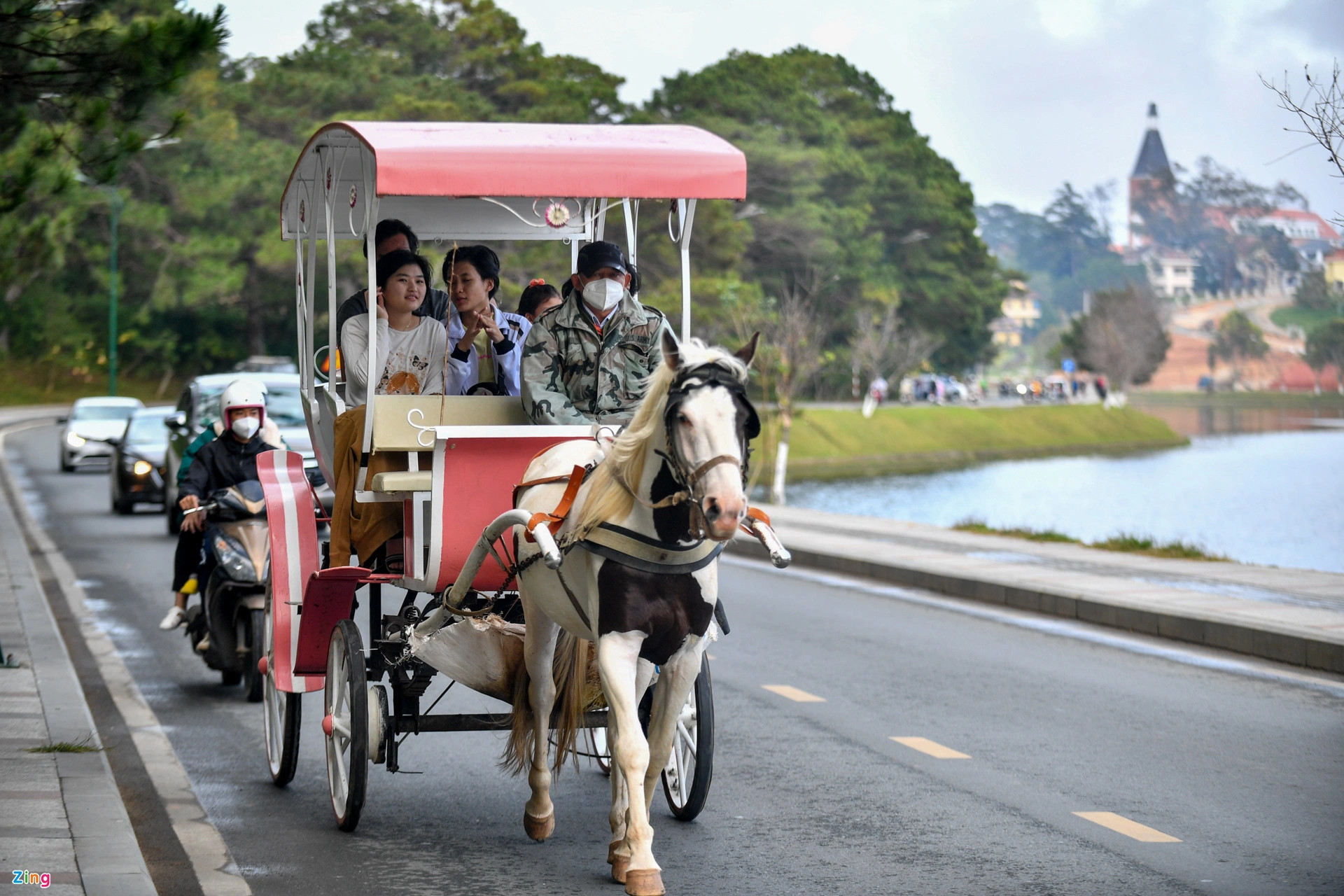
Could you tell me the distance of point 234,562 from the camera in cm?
907

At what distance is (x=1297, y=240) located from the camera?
10094cm

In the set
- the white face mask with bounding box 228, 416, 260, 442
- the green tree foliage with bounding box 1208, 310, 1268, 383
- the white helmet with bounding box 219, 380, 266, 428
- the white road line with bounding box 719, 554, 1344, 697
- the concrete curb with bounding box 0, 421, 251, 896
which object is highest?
the green tree foliage with bounding box 1208, 310, 1268, 383

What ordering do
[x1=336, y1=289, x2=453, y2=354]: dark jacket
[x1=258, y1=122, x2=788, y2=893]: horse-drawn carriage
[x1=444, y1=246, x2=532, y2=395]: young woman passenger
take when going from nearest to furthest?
1. [x1=258, y1=122, x2=788, y2=893]: horse-drawn carriage
2. [x1=336, y1=289, x2=453, y2=354]: dark jacket
3. [x1=444, y1=246, x2=532, y2=395]: young woman passenger

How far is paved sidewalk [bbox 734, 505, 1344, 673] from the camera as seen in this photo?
11.2m

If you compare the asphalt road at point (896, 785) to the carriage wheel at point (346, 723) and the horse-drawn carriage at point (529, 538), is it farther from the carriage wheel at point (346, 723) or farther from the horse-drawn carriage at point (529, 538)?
the horse-drawn carriage at point (529, 538)

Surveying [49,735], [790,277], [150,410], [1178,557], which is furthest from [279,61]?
[49,735]

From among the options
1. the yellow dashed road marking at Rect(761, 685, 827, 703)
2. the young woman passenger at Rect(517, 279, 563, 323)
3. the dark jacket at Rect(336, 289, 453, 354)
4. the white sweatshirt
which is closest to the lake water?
the yellow dashed road marking at Rect(761, 685, 827, 703)

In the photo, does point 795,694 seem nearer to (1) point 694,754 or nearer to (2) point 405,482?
(1) point 694,754

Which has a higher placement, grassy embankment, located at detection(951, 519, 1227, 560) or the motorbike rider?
the motorbike rider

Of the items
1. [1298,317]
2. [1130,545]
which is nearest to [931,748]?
[1130,545]

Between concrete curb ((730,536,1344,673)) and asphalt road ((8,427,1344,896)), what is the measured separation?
10.8 inches

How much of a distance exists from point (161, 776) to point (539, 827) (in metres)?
2.26

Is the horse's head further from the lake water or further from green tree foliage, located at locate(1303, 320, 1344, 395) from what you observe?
green tree foliage, located at locate(1303, 320, 1344, 395)

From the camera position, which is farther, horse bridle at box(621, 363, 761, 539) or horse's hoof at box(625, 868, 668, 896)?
horse's hoof at box(625, 868, 668, 896)
